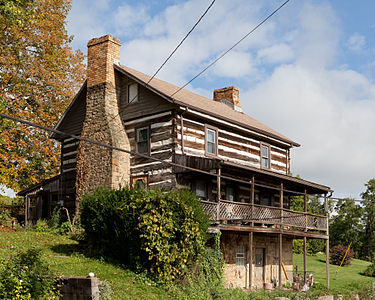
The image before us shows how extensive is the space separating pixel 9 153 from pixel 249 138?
14858 millimetres

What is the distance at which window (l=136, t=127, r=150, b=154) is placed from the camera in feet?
84.3

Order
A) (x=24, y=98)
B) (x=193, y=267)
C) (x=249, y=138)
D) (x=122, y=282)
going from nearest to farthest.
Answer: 1. (x=122, y=282)
2. (x=193, y=267)
3. (x=249, y=138)
4. (x=24, y=98)

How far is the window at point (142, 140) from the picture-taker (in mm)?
25698

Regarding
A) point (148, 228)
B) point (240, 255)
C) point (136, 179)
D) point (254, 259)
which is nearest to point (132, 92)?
point (136, 179)

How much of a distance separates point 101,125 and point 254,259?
11.2 m

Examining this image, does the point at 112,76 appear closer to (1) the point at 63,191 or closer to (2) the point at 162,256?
(1) the point at 63,191

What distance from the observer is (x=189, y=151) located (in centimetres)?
2491

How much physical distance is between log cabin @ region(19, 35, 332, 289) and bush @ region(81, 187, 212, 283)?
3.23m

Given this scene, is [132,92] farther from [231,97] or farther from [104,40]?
[231,97]

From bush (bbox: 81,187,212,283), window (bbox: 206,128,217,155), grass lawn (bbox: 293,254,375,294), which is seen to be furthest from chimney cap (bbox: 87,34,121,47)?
grass lawn (bbox: 293,254,375,294)

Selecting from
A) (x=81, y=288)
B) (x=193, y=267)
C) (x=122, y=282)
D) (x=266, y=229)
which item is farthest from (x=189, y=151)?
(x=81, y=288)

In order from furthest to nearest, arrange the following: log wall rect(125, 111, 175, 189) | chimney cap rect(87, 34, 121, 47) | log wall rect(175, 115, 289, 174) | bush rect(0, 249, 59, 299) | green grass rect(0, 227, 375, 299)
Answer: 1. chimney cap rect(87, 34, 121, 47)
2. log wall rect(175, 115, 289, 174)
3. log wall rect(125, 111, 175, 189)
4. green grass rect(0, 227, 375, 299)
5. bush rect(0, 249, 59, 299)

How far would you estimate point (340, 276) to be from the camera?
36.2 m

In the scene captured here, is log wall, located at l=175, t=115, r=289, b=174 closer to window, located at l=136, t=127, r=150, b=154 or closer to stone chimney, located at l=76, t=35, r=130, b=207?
window, located at l=136, t=127, r=150, b=154
